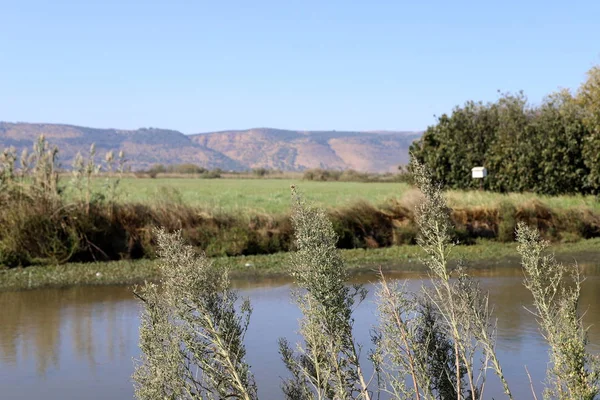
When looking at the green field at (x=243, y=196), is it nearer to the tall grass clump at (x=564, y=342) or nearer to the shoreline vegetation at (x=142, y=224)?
the shoreline vegetation at (x=142, y=224)

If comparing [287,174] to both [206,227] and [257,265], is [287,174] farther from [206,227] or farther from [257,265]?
[257,265]

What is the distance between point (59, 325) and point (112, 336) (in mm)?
1253

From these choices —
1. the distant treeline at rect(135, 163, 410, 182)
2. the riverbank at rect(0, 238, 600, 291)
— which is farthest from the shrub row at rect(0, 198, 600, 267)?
the distant treeline at rect(135, 163, 410, 182)

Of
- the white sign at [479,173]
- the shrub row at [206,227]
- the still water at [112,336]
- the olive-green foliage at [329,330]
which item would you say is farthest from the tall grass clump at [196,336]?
the white sign at [479,173]

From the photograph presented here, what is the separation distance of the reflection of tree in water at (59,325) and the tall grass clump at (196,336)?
4.83 metres

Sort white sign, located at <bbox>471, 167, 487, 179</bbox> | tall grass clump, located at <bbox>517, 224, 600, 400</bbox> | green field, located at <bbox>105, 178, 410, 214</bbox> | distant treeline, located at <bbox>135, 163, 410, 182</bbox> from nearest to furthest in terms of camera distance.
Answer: tall grass clump, located at <bbox>517, 224, 600, 400</bbox>, green field, located at <bbox>105, 178, 410, 214</bbox>, white sign, located at <bbox>471, 167, 487, 179</bbox>, distant treeline, located at <bbox>135, 163, 410, 182</bbox>

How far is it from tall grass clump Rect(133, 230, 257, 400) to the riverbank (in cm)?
937

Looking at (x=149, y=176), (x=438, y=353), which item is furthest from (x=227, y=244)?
(x=149, y=176)

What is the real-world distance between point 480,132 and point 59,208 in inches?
650

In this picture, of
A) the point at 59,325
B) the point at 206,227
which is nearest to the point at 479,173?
the point at 206,227

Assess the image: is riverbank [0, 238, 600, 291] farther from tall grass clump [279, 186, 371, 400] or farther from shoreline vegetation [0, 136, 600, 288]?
tall grass clump [279, 186, 371, 400]

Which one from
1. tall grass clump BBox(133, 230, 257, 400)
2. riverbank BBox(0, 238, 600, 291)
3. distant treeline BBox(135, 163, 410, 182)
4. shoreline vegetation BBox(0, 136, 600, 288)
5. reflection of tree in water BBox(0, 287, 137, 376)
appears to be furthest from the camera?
distant treeline BBox(135, 163, 410, 182)

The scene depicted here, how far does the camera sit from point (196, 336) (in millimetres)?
4938

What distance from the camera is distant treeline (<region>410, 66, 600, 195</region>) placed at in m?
25.8
